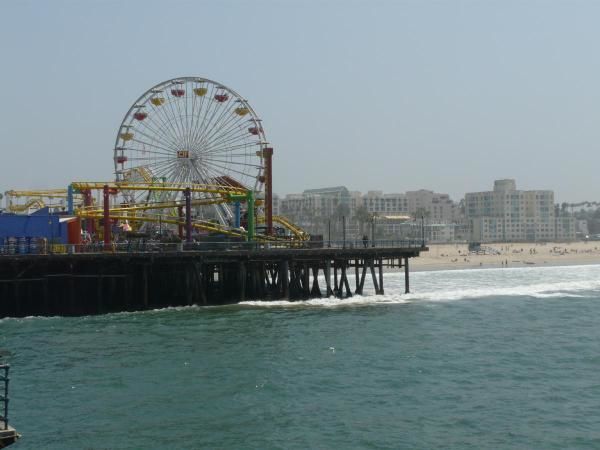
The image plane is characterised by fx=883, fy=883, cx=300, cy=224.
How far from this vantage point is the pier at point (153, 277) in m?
48.8

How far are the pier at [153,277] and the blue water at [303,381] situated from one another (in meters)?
2.23

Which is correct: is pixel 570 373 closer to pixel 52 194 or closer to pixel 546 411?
pixel 546 411

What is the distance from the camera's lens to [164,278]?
55.1m

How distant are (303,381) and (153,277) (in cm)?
2554

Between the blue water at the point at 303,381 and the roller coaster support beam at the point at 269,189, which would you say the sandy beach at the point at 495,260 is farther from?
the blue water at the point at 303,381

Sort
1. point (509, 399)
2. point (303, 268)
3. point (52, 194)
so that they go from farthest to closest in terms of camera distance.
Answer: point (52, 194) → point (303, 268) → point (509, 399)

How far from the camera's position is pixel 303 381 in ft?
96.8

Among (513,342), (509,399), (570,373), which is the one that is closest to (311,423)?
(509,399)

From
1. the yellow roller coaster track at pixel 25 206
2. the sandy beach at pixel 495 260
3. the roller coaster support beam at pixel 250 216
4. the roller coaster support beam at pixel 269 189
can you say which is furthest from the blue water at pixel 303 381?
the sandy beach at pixel 495 260

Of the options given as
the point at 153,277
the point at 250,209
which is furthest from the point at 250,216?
the point at 153,277

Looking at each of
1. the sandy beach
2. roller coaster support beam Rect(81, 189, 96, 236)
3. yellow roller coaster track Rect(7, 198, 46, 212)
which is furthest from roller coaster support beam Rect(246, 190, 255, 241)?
the sandy beach

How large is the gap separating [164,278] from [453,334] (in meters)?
20.9

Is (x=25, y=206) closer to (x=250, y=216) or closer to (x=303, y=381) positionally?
(x=250, y=216)

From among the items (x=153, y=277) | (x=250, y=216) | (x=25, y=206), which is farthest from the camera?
A: (x=25, y=206)
